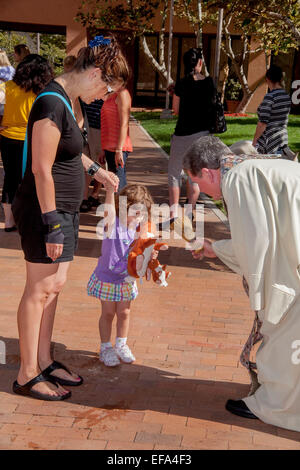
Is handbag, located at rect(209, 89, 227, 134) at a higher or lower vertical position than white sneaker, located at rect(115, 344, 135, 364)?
higher

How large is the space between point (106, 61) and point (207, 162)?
0.82 meters

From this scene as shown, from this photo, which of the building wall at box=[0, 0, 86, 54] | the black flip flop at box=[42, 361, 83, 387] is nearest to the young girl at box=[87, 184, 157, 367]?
the black flip flop at box=[42, 361, 83, 387]

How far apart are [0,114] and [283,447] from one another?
571 cm

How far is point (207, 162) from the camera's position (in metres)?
3.63

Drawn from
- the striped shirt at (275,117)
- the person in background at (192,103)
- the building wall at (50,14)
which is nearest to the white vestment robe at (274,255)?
the striped shirt at (275,117)

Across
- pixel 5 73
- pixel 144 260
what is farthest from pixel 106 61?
pixel 5 73

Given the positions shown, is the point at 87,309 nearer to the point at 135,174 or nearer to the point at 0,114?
the point at 0,114

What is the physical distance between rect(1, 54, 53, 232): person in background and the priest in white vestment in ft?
11.4

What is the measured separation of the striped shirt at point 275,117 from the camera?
7.61 meters

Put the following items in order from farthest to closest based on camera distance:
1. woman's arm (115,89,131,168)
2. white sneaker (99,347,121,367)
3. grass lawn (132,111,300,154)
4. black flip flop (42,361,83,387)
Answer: grass lawn (132,111,300,154)
woman's arm (115,89,131,168)
white sneaker (99,347,121,367)
black flip flop (42,361,83,387)

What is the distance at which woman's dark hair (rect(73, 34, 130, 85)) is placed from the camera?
144 inches

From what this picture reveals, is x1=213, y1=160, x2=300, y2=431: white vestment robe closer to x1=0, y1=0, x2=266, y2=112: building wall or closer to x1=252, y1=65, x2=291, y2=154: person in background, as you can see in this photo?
x1=252, y1=65, x2=291, y2=154: person in background

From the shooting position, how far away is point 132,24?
25.8 metres
